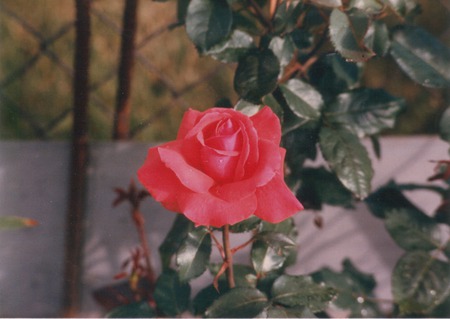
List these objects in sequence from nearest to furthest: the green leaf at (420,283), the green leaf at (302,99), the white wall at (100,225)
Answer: the green leaf at (302,99) → the green leaf at (420,283) → the white wall at (100,225)

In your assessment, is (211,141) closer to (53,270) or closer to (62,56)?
(53,270)

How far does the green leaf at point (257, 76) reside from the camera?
2.30ft

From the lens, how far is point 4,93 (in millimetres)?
1360

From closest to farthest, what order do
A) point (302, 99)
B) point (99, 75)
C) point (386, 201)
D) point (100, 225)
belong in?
point (302, 99)
point (386, 201)
point (100, 225)
point (99, 75)

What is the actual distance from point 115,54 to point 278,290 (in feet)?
3.20

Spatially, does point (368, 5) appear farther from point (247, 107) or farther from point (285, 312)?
point (285, 312)

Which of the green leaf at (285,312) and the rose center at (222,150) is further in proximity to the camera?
the green leaf at (285,312)

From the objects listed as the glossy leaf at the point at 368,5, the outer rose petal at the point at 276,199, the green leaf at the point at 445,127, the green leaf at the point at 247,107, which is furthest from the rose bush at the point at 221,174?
the green leaf at the point at 445,127

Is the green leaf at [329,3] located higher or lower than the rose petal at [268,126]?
higher

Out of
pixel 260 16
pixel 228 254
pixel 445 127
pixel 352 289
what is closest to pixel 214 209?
pixel 228 254

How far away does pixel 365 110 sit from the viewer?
2.67 ft

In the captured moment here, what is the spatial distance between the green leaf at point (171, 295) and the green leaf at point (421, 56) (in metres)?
0.45

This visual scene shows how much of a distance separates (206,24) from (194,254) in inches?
11.6

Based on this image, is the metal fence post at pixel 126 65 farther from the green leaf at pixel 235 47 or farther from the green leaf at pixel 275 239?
the green leaf at pixel 275 239
